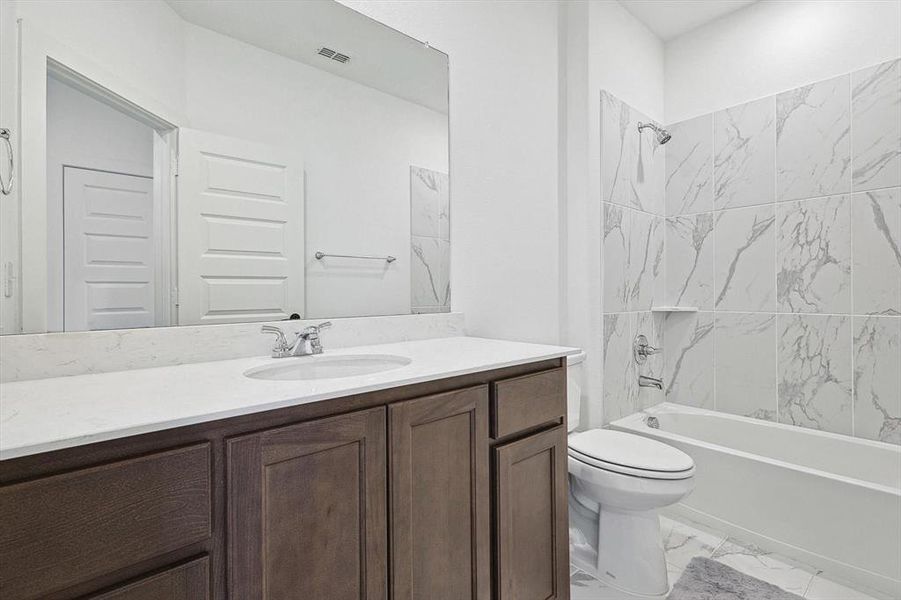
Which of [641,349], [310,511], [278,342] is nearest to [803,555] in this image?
[641,349]

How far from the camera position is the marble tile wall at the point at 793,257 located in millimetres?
2150

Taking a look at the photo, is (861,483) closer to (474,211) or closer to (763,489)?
(763,489)

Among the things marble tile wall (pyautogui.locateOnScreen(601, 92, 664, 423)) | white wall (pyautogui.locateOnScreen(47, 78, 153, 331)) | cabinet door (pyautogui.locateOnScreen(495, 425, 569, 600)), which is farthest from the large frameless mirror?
marble tile wall (pyautogui.locateOnScreen(601, 92, 664, 423))

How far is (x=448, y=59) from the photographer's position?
182cm

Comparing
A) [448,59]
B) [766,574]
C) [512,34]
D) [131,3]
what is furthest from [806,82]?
[131,3]

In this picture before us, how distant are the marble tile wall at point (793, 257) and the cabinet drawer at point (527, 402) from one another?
1.74m

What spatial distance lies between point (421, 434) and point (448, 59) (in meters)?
1.49

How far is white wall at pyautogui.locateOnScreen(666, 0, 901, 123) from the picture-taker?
219 centimetres

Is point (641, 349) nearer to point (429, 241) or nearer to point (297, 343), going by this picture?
point (429, 241)

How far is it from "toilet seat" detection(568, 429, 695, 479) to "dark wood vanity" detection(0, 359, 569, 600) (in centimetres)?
38

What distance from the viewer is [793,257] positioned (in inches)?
95.2

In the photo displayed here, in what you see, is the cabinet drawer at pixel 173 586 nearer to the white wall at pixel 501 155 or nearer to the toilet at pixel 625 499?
the white wall at pixel 501 155

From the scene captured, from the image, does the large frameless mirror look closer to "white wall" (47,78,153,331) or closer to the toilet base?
"white wall" (47,78,153,331)

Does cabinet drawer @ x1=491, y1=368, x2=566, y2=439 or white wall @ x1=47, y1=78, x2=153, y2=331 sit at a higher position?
white wall @ x1=47, y1=78, x2=153, y2=331
